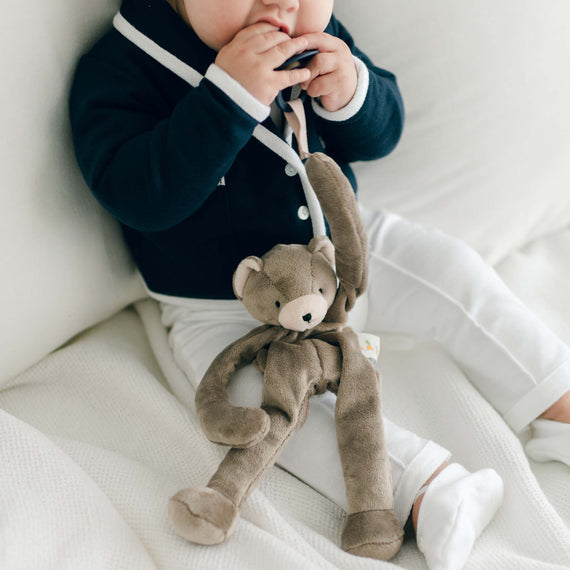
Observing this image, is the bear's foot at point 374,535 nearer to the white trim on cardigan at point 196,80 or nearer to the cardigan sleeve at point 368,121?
the white trim on cardigan at point 196,80

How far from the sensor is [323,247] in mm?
665

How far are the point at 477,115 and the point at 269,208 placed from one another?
1.20 feet

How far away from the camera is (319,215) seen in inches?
28.6

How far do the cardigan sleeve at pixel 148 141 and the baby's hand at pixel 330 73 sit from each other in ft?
0.38

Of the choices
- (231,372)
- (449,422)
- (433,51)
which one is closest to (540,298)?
(449,422)

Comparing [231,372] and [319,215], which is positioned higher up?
[319,215]

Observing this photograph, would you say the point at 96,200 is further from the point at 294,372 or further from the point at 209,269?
the point at 294,372

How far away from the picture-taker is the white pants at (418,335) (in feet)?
2.13

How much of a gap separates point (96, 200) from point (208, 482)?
1.16 feet

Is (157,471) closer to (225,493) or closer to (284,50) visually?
(225,493)

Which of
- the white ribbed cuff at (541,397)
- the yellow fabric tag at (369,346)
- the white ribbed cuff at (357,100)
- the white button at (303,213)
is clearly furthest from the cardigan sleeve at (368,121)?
the white ribbed cuff at (541,397)

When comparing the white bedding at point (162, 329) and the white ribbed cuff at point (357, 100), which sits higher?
the white ribbed cuff at point (357, 100)

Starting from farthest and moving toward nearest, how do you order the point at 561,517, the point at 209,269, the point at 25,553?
the point at 209,269 → the point at 561,517 → the point at 25,553

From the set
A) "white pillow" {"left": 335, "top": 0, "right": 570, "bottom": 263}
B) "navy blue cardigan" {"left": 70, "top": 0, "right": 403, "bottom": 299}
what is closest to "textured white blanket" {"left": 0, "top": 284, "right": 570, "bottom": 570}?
"navy blue cardigan" {"left": 70, "top": 0, "right": 403, "bottom": 299}
